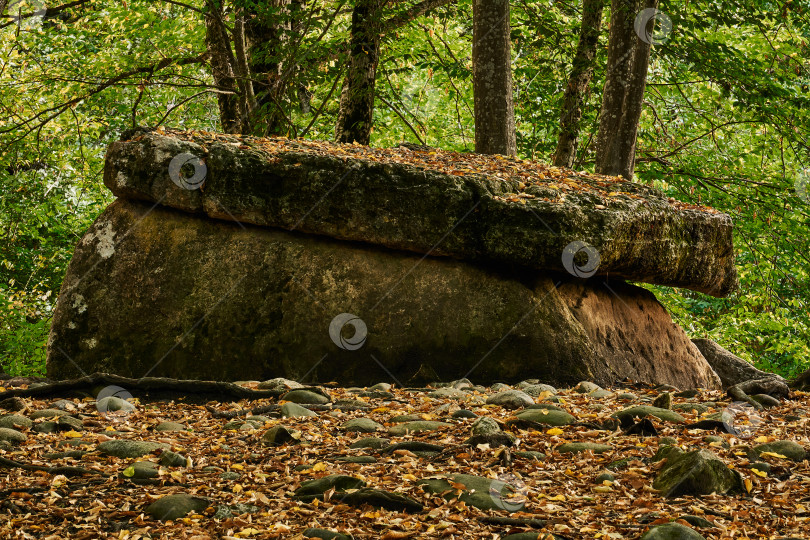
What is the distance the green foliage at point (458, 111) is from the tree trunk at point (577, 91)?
0.88ft

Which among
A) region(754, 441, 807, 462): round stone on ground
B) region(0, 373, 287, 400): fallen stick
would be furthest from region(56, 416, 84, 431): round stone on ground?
region(754, 441, 807, 462): round stone on ground

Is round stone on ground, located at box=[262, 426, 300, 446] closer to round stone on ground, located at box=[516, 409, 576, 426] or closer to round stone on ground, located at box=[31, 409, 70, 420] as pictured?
round stone on ground, located at box=[516, 409, 576, 426]

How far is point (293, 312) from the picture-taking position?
19.0 ft

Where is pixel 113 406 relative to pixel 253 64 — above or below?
below

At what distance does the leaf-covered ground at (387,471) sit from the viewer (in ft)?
9.39

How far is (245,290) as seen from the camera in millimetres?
5871

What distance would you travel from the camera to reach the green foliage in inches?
424

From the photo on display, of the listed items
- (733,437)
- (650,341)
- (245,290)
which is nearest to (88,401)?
(245,290)

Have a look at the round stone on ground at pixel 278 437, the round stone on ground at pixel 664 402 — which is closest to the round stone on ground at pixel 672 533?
the round stone on ground at pixel 664 402

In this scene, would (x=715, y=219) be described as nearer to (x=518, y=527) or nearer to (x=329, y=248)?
(x=329, y=248)

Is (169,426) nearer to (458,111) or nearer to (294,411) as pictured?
(294,411)

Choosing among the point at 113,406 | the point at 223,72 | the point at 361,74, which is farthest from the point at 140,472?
the point at 223,72

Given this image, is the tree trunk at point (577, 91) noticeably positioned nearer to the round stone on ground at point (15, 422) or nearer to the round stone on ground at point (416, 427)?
the round stone on ground at point (416, 427)

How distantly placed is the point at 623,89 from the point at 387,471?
21.2ft
